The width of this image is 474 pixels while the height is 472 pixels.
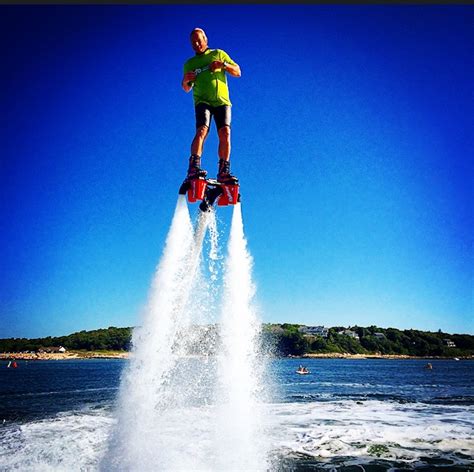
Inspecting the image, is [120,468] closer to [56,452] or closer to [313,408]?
[56,452]

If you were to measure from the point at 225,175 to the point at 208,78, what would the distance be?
2.58 feet

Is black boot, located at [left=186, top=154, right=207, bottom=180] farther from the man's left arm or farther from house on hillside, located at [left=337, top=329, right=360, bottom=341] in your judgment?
house on hillside, located at [left=337, top=329, right=360, bottom=341]

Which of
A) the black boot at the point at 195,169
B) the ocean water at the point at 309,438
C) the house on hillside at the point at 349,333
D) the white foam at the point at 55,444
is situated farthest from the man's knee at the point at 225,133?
the house on hillside at the point at 349,333

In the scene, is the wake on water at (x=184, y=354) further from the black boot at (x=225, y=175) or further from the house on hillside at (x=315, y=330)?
the house on hillside at (x=315, y=330)

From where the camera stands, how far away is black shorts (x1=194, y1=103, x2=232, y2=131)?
3150 millimetres

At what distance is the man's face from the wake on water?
1259 mm

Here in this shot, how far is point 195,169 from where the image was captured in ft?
10.1

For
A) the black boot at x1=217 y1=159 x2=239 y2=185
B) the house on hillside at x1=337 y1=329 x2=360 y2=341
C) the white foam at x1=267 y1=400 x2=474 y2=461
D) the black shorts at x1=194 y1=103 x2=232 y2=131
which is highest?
the black shorts at x1=194 y1=103 x2=232 y2=131

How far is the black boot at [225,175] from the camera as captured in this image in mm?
3227

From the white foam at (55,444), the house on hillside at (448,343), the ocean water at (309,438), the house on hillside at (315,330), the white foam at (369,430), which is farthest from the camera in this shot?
the house on hillside at (448,343)

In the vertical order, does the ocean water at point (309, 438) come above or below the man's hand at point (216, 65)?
below

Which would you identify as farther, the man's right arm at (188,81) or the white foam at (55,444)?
the white foam at (55,444)

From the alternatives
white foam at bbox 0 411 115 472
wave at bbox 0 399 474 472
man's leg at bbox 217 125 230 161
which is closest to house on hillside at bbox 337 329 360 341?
wave at bbox 0 399 474 472

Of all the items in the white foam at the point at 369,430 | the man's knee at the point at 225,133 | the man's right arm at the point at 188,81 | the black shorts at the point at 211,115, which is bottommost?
the white foam at the point at 369,430
